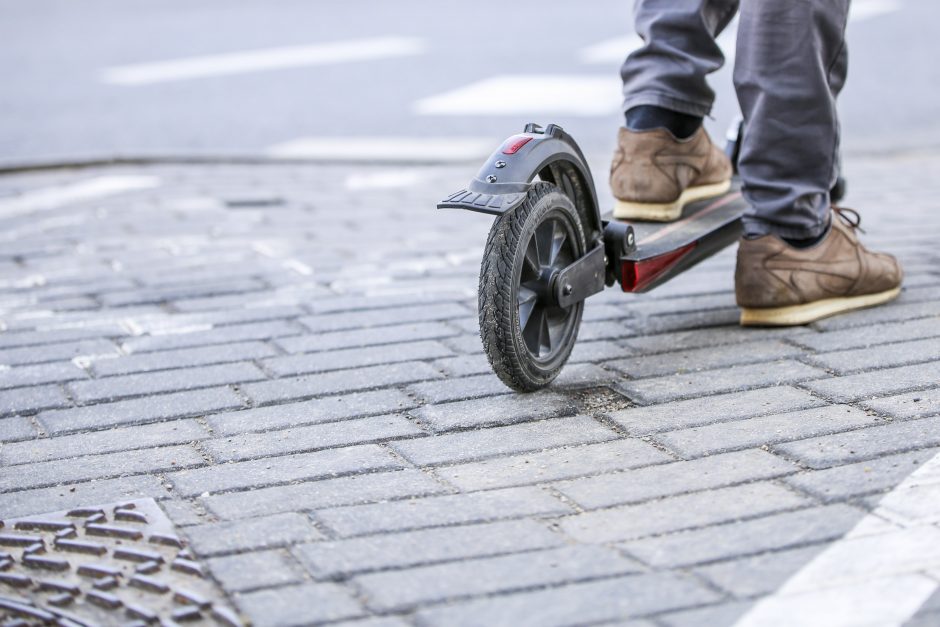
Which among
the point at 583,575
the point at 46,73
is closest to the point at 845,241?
the point at 583,575

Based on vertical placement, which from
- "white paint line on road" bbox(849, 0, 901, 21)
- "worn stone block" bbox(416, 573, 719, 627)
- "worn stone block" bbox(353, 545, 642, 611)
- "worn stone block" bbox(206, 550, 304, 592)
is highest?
"white paint line on road" bbox(849, 0, 901, 21)

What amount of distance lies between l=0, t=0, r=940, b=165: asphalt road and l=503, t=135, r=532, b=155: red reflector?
10.8 feet

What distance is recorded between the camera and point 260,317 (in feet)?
11.8

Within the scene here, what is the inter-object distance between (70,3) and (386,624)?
12.2 metres

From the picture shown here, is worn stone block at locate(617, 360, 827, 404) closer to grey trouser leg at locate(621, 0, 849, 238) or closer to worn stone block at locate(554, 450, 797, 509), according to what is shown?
worn stone block at locate(554, 450, 797, 509)

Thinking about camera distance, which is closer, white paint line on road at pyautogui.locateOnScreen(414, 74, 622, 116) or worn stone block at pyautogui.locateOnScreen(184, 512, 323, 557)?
worn stone block at pyautogui.locateOnScreen(184, 512, 323, 557)

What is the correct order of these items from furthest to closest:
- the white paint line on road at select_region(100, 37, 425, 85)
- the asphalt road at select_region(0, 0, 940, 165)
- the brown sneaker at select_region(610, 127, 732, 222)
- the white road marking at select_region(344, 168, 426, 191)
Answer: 1. the white paint line on road at select_region(100, 37, 425, 85)
2. the asphalt road at select_region(0, 0, 940, 165)
3. the white road marking at select_region(344, 168, 426, 191)
4. the brown sneaker at select_region(610, 127, 732, 222)

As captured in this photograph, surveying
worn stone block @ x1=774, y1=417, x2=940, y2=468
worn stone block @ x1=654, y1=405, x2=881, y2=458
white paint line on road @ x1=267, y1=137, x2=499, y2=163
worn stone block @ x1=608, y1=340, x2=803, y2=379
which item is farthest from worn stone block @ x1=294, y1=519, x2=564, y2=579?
white paint line on road @ x1=267, y1=137, x2=499, y2=163

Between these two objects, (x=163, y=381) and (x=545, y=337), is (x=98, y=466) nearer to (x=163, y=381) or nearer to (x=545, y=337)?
(x=163, y=381)

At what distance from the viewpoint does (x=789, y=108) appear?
3254 mm

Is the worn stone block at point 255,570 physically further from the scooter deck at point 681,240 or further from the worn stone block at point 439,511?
the scooter deck at point 681,240

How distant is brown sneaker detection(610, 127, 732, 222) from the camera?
136 inches

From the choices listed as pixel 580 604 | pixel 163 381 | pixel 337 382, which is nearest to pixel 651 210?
pixel 337 382

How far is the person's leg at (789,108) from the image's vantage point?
10.5ft
